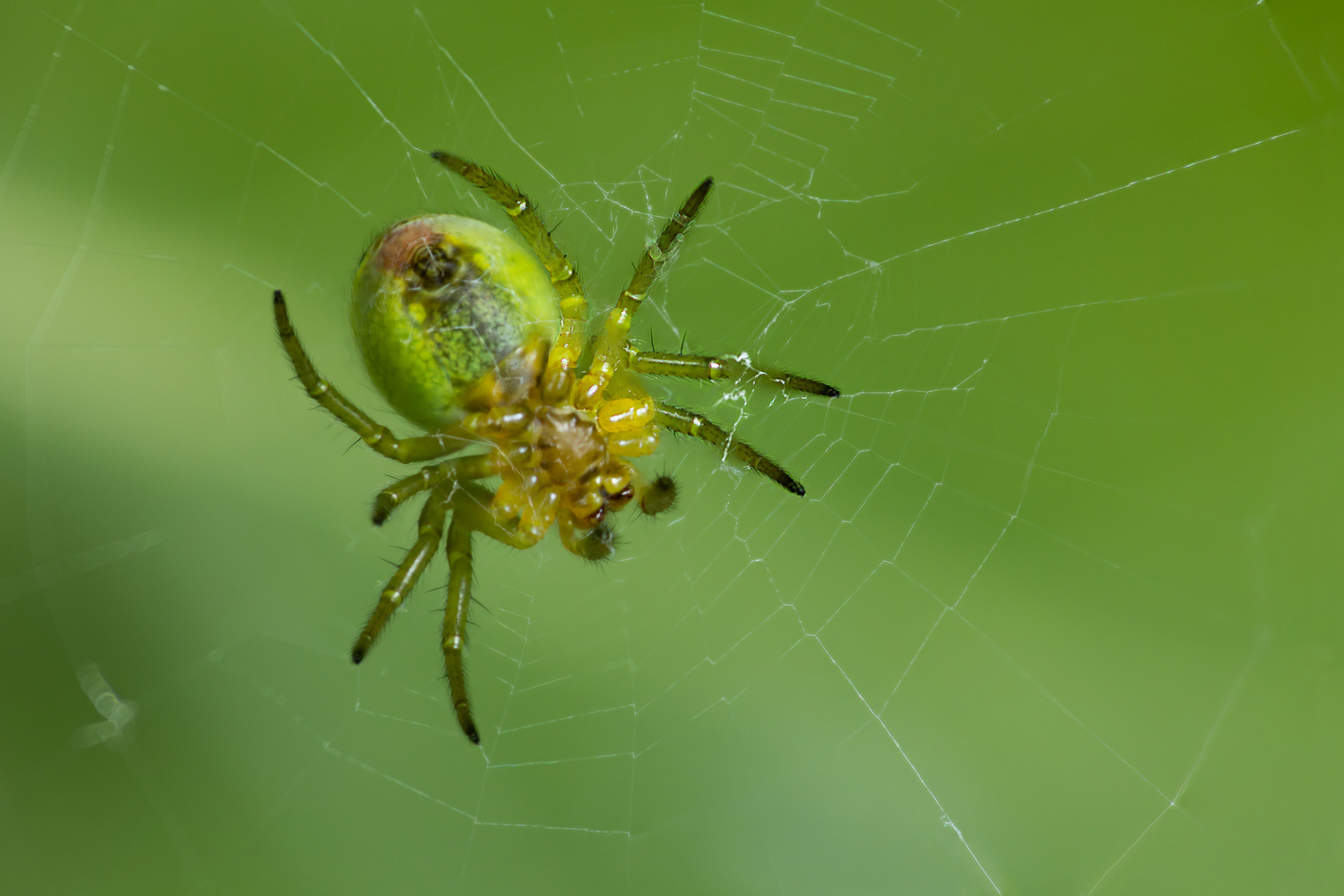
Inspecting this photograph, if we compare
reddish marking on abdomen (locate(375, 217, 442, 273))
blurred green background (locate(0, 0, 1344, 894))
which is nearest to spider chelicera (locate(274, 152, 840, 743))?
reddish marking on abdomen (locate(375, 217, 442, 273))

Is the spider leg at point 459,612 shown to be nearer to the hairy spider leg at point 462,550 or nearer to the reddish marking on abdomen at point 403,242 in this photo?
the hairy spider leg at point 462,550

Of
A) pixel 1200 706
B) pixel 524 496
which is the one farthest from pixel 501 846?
pixel 1200 706

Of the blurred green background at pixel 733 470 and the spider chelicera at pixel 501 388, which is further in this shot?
the blurred green background at pixel 733 470

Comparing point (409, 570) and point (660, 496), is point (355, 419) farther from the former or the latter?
point (660, 496)

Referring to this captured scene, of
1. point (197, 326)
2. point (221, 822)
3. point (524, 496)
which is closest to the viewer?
point (524, 496)

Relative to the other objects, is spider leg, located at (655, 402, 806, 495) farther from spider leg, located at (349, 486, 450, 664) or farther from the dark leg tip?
spider leg, located at (349, 486, 450, 664)

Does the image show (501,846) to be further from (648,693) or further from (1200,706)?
(1200,706)

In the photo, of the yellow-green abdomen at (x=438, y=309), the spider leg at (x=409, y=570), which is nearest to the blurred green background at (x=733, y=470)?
the spider leg at (x=409, y=570)
